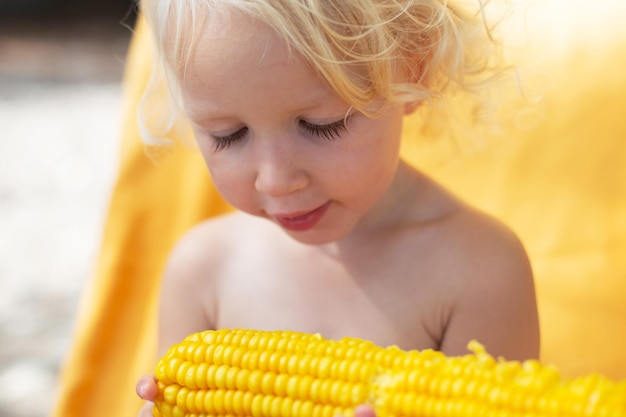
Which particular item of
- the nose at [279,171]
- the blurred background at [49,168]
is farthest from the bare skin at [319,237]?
the blurred background at [49,168]

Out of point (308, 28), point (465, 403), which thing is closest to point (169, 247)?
point (308, 28)

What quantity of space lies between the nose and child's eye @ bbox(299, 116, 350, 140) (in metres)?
0.03

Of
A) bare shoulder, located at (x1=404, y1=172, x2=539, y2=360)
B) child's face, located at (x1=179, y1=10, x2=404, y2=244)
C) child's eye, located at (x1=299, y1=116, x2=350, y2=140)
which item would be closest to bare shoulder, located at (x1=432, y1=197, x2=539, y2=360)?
bare shoulder, located at (x1=404, y1=172, x2=539, y2=360)

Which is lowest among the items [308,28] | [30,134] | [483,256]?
[483,256]

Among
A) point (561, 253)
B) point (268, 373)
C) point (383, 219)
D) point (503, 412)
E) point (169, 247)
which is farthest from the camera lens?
point (169, 247)

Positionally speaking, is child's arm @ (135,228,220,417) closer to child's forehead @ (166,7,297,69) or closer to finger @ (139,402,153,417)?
finger @ (139,402,153,417)

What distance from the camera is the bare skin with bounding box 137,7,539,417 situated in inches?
38.0

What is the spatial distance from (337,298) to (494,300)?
234mm

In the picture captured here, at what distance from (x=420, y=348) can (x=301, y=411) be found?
351 mm

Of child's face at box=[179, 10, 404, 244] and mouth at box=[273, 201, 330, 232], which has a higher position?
child's face at box=[179, 10, 404, 244]

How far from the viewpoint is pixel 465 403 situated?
80 centimetres

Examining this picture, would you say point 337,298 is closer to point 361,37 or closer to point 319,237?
point 319,237

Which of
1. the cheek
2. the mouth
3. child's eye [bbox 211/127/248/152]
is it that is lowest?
the mouth

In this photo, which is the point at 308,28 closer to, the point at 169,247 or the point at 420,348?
the point at 420,348
